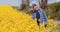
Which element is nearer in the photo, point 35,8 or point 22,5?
point 35,8

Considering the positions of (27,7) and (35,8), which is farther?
(27,7)

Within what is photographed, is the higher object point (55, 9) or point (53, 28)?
point (53, 28)

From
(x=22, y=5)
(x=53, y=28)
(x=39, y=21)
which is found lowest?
(x=22, y=5)

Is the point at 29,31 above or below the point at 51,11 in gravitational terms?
above

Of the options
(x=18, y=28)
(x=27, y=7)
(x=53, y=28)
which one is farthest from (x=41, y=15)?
(x=27, y=7)

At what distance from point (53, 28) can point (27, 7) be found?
17.3 metres

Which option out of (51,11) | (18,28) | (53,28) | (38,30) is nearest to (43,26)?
(38,30)

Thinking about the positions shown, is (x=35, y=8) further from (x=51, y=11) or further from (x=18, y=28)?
(x=51, y=11)

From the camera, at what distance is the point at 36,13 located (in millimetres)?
10109

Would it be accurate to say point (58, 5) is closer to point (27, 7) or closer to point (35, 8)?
point (27, 7)

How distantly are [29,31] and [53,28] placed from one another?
2.67m

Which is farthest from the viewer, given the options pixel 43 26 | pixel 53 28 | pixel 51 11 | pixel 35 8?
pixel 51 11

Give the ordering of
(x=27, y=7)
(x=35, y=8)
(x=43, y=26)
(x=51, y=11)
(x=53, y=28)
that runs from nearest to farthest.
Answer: (x=35, y=8), (x=43, y=26), (x=53, y=28), (x=51, y=11), (x=27, y=7)

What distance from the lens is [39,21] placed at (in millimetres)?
10281
